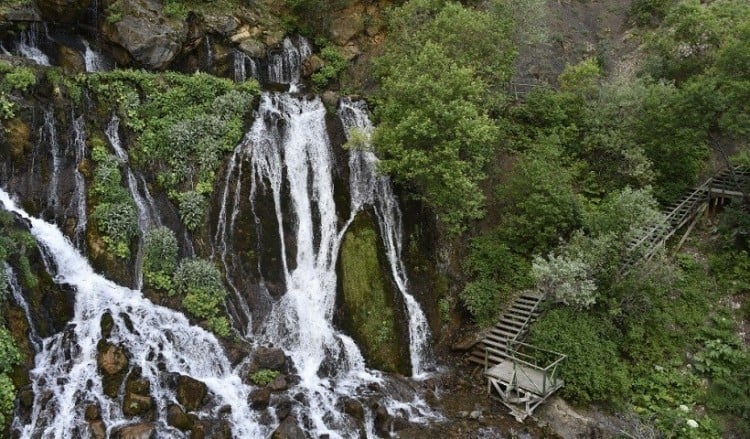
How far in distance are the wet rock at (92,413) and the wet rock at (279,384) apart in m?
4.13

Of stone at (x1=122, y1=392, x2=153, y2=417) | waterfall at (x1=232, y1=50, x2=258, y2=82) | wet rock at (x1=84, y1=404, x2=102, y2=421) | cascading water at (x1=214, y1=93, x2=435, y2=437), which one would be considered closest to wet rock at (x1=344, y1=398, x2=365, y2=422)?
cascading water at (x1=214, y1=93, x2=435, y2=437)

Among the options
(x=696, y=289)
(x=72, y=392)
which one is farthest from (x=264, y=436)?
(x=696, y=289)

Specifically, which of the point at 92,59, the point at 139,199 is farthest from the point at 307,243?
the point at 92,59

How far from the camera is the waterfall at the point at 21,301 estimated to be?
510 inches

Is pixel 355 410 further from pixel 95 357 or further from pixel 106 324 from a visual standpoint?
pixel 106 324

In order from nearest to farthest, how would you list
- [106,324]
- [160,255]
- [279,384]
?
[106,324], [279,384], [160,255]

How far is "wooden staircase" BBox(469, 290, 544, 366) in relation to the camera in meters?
16.9

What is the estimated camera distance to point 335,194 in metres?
18.9

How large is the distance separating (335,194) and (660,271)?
11170 mm

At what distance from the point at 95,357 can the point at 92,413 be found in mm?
1642

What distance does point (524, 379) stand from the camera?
50.9 ft

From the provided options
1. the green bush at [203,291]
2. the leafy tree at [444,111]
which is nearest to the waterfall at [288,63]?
the leafy tree at [444,111]

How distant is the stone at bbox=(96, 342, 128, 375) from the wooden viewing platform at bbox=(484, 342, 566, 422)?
10227mm

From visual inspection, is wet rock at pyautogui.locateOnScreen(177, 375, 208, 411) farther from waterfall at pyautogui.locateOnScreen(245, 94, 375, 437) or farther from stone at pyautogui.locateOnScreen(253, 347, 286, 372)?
waterfall at pyautogui.locateOnScreen(245, 94, 375, 437)
